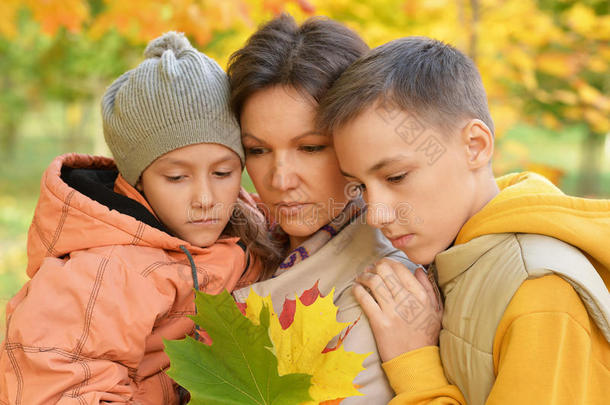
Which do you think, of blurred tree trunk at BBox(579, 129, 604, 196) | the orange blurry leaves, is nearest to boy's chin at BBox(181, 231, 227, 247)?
the orange blurry leaves

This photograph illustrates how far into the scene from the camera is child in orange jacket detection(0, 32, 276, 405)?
155 cm

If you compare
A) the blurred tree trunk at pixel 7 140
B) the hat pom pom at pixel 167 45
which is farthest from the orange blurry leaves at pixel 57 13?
the blurred tree trunk at pixel 7 140

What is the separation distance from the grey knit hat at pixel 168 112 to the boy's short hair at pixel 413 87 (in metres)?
0.37

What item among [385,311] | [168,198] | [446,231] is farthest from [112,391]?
[446,231]

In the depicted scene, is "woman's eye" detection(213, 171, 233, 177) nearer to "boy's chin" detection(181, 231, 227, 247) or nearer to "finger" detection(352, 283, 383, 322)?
"boy's chin" detection(181, 231, 227, 247)

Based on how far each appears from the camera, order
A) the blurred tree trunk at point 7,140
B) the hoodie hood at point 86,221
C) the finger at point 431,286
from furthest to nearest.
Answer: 1. the blurred tree trunk at point 7,140
2. the hoodie hood at point 86,221
3. the finger at point 431,286

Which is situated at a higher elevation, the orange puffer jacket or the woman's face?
the woman's face

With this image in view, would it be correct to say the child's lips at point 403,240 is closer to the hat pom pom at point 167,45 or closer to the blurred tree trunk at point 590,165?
the hat pom pom at point 167,45

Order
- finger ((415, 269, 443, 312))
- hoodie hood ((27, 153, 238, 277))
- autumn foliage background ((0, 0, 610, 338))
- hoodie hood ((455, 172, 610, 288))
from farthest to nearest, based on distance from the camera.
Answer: autumn foliage background ((0, 0, 610, 338)) < hoodie hood ((27, 153, 238, 277)) < finger ((415, 269, 443, 312)) < hoodie hood ((455, 172, 610, 288))

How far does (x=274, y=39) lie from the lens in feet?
6.28

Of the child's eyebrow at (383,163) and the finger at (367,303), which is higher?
the child's eyebrow at (383,163)

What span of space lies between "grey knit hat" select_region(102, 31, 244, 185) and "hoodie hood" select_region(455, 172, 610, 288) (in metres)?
0.84

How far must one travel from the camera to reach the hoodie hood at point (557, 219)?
137cm

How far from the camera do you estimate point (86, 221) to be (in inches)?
68.9
